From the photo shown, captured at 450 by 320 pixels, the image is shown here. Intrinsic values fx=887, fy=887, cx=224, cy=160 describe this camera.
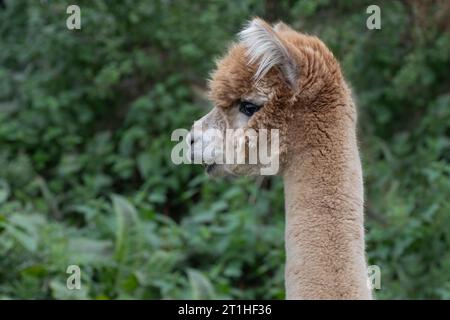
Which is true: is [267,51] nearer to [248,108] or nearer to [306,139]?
[248,108]

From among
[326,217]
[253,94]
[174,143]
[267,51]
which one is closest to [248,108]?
[253,94]

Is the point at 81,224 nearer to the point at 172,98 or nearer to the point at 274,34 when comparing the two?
the point at 172,98

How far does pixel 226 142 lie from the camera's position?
365 cm

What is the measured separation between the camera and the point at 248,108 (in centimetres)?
357

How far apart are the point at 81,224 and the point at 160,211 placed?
27.2 inches

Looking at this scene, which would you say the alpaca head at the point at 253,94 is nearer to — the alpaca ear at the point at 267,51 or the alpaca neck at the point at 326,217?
the alpaca ear at the point at 267,51

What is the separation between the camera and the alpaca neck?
318cm

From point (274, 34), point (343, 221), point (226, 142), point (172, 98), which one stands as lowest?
point (343, 221)

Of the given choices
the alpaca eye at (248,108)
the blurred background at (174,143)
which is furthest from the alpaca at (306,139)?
the blurred background at (174,143)

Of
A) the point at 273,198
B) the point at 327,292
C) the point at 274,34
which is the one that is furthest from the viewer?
the point at 273,198

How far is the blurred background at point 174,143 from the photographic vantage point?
21.1ft
